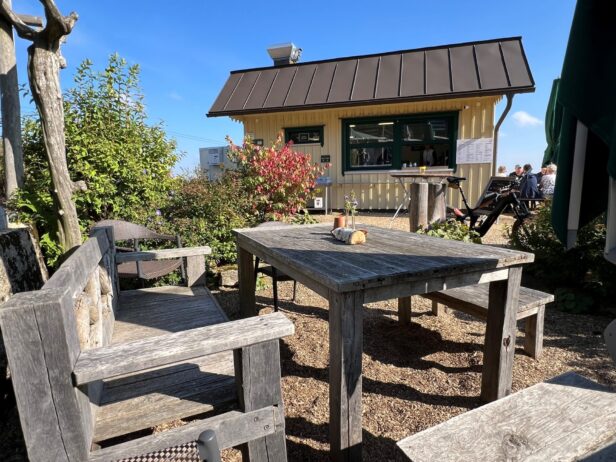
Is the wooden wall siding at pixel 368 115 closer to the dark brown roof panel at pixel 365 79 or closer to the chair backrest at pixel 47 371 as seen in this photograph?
the dark brown roof panel at pixel 365 79

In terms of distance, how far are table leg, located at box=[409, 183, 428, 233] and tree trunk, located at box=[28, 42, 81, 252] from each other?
352cm

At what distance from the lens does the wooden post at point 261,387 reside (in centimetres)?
127

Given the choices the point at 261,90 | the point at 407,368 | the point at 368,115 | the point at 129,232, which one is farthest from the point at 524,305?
the point at 261,90

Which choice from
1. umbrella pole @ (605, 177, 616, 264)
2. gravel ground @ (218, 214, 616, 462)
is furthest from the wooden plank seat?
umbrella pole @ (605, 177, 616, 264)

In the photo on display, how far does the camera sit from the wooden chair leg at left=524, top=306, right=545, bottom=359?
99.2 inches

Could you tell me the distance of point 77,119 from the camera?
4.53 meters

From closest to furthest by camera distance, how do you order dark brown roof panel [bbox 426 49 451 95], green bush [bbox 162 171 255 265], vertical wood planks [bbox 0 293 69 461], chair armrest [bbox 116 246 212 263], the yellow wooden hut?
vertical wood planks [bbox 0 293 69 461] → chair armrest [bbox 116 246 212 263] → green bush [bbox 162 171 255 265] → dark brown roof panel [bbox 426 49 451 95] → the yellow wooden hut

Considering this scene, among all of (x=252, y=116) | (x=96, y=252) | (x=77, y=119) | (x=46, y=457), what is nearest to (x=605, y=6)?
(x=46, y=457)

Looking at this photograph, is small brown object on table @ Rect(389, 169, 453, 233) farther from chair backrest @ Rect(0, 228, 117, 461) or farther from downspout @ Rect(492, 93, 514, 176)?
downspout @ Rect(492, 93, 514, 176)

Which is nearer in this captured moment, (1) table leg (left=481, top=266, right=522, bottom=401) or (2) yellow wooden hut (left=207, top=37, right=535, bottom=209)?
(1) table leg (left=481, top=266, right=522, bottom=401)

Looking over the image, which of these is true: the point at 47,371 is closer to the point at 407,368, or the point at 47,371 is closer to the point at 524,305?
the point at 407,368

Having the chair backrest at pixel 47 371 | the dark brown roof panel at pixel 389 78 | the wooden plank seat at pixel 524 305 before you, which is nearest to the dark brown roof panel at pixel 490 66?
the dark brown roof panel at pixel 389 78

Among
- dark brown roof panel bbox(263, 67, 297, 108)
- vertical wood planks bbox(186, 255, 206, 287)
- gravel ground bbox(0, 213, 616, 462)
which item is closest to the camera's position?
gravel ground bbox(0, 213, 616, 462)

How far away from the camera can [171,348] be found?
115cm
